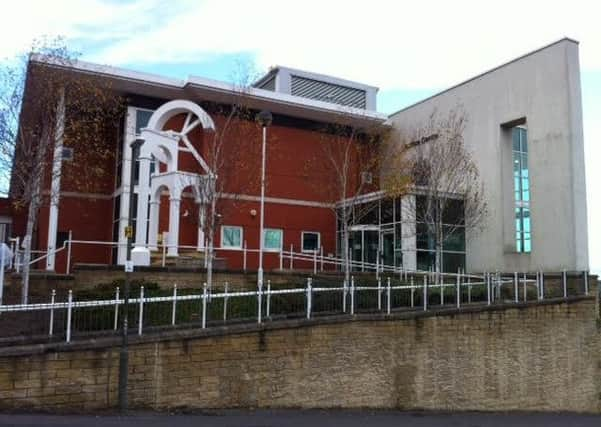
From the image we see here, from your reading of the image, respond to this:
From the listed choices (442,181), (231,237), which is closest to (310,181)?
(231,237)

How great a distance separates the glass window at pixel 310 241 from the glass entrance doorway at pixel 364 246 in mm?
1747

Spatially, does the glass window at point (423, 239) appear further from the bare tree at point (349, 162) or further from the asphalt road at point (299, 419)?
the asphalt road at point (299, 419)

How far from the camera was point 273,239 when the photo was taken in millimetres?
28969

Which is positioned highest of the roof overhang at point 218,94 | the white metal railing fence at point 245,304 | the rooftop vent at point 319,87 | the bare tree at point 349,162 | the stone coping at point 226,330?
the rooftop vent at point 319,87

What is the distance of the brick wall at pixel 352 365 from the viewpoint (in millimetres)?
10680

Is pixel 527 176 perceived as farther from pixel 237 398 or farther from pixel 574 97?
pixel 237 398

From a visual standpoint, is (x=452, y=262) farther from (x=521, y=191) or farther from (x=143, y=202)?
(x=143, y=202)

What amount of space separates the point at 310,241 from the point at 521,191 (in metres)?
10.0

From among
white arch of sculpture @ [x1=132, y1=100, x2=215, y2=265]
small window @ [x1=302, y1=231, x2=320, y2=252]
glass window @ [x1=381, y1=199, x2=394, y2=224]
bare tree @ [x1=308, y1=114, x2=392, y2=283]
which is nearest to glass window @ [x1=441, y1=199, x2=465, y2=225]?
glass window @ [x1=381, y1=199, x2=394, y2=224]

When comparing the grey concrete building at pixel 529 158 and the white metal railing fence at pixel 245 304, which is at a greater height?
the grey concrete building at pixel 529 158

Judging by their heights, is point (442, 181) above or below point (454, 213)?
above

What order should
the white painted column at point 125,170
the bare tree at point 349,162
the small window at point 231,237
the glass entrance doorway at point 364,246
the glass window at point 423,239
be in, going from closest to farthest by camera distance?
1. the white painted column at point 125,170
2. the glass window at point 423,239
3. the bare tree at point 349,162
4. the small window at point 231,237
5. the glass entrance doorway at point 364,246

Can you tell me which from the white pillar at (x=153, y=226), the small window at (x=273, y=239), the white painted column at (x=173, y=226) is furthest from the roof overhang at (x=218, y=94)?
the small window at (x=273, y=239)

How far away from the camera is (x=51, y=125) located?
55.4 ft
